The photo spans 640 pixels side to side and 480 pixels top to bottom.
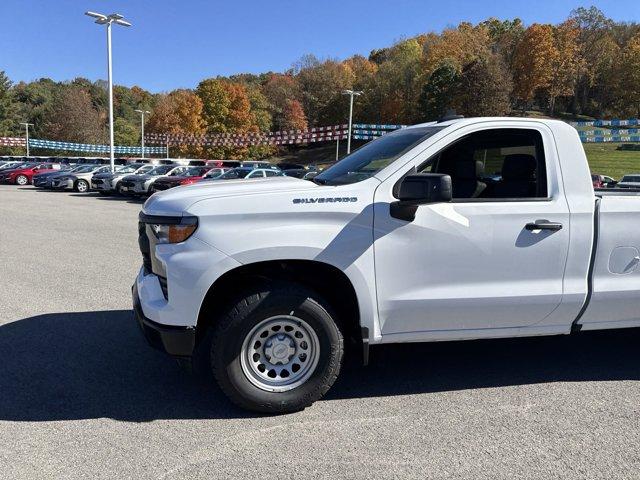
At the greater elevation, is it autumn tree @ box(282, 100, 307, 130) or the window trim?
autumn tree @ box(282, 100, 307, 130)

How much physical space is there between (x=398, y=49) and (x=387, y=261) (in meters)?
101

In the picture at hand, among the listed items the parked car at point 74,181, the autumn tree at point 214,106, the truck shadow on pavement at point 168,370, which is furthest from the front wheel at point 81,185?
the autumn tree at point 214,106

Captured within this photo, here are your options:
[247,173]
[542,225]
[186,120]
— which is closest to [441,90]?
[186,120]

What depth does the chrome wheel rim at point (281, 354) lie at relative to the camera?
341 cm

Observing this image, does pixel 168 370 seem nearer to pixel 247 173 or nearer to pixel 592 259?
pixel 592 259

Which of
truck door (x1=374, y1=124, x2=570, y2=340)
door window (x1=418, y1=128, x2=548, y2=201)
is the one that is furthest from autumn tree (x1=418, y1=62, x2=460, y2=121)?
truck door (x1=374, y1=124, x2=570, y2=340)

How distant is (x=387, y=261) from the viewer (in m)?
3.41

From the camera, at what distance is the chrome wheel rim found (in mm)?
3406

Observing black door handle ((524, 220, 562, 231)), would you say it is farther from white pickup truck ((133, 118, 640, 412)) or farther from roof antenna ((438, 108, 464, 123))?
roof antenna ((438, 108, 464, 123))

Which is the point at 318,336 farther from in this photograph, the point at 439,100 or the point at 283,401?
the point at 439,100

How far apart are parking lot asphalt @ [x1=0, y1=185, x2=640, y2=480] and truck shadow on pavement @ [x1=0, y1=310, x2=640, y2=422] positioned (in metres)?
0.02

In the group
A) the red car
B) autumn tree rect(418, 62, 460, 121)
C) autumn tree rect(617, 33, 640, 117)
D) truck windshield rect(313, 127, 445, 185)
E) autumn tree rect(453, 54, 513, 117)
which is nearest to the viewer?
truck windshield rect(313, 127, 445, 185)

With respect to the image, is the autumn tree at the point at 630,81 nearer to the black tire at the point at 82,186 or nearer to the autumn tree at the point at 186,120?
the autumn tree at the point at 186,120

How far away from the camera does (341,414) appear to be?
3.50m
